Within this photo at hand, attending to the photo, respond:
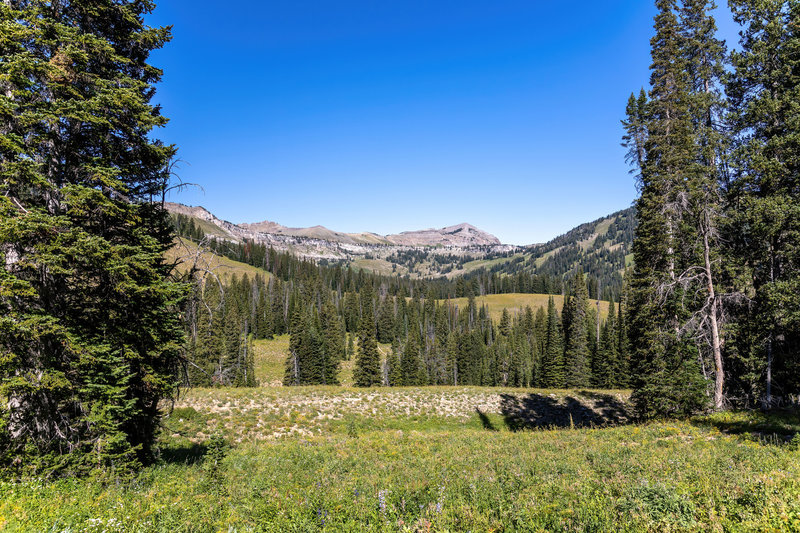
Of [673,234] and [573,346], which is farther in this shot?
[573,346]

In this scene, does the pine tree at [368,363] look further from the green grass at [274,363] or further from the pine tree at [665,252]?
the pine tree at [665,252]

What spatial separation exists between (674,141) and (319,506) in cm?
2434

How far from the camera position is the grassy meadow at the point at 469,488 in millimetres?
5340

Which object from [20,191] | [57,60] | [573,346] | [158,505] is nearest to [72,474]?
[158,505]

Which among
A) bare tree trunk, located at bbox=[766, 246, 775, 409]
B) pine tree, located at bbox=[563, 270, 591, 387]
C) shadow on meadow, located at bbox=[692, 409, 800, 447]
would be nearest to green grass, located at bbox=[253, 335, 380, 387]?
pine tree, located at bbox=[563, 270, 591, 387]

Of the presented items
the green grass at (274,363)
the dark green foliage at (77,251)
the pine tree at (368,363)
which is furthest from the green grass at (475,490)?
the green grass at (274,363)

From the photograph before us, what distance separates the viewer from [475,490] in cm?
698

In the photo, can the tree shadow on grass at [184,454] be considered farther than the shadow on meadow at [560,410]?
No

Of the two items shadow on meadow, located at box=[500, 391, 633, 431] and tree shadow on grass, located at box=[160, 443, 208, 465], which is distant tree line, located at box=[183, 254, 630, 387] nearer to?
tree shadow on grass, located at box=[160, 443, 208, 465]

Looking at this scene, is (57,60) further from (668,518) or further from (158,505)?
(668,518)

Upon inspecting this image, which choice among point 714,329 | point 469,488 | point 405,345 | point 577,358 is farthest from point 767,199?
point 405,345

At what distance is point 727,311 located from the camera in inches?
701

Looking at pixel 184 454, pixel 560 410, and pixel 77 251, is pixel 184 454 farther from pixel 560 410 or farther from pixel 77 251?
pixel 560 410

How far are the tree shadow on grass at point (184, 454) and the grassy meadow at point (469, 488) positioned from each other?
23 centimetres
